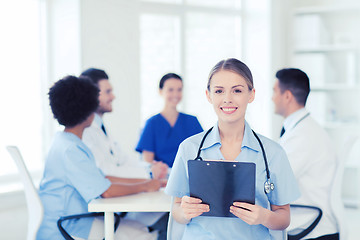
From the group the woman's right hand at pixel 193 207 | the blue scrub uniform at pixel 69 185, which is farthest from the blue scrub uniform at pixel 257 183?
the blue scrub uniform at pixel 69 185

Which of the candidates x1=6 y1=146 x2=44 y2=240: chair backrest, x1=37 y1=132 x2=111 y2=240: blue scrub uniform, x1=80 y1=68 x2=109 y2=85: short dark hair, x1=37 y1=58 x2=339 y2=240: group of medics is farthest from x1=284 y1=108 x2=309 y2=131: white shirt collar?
x1=6 y1=146 x2=44 y2=240: chair backrest

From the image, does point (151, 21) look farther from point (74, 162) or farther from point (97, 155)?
point (74, 162)

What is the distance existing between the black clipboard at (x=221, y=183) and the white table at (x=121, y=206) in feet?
1.75

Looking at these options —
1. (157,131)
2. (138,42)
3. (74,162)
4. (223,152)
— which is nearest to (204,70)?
(138,42)

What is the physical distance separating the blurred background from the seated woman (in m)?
0.89

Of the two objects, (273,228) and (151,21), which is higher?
(151,21)

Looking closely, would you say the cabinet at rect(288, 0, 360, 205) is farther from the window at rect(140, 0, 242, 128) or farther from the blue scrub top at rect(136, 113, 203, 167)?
the blue scrub top at rect(136, 113, 203, 167)

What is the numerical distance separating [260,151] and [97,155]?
111cm

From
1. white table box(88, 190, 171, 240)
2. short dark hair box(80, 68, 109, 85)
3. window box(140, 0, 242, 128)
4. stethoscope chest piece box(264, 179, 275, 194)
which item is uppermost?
window box(140, 0, 242, 128)

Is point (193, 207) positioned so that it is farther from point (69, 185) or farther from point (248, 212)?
point (69, 185)

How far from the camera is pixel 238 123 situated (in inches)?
70.5

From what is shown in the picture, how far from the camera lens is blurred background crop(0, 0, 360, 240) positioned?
366cm

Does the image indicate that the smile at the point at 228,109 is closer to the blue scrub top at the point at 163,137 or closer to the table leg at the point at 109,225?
the table leg at the point at 109,225

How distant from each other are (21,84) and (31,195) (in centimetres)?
172
